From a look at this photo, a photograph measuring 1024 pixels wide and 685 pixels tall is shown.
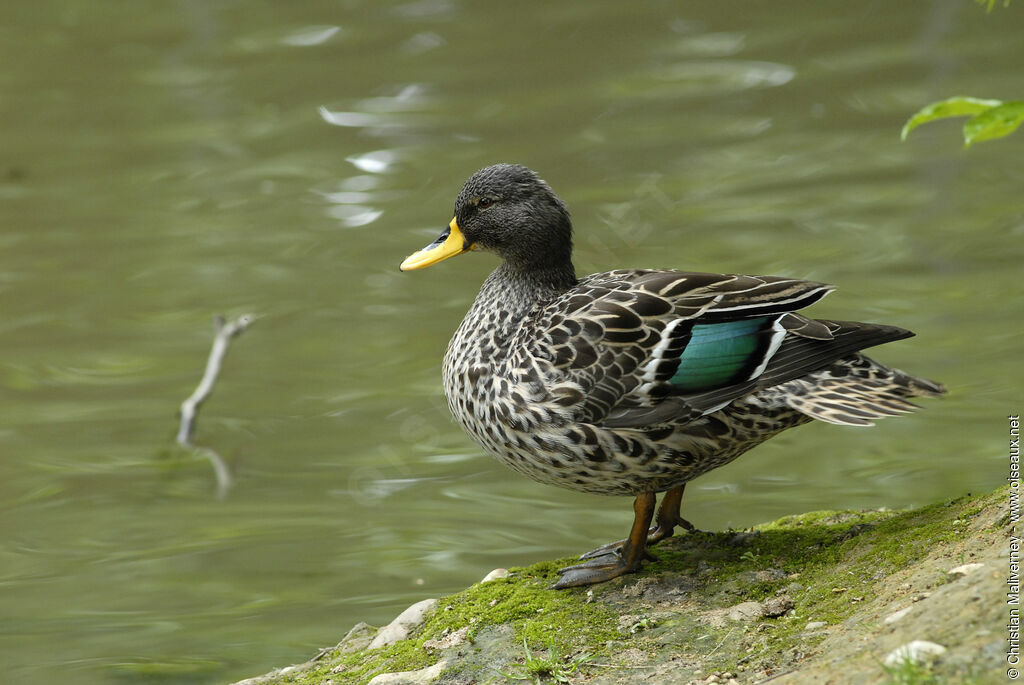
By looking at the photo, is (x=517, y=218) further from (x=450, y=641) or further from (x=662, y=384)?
(x=450, y=641)

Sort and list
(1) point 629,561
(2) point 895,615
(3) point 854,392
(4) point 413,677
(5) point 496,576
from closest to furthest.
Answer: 1. (2) point 895,615
2. (4) point 413,677
3. (3) point 854,392
4. (1) point 629,561
5. (5) point 496,576

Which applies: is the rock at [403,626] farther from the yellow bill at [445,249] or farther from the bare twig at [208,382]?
the bare twig at [208,382]

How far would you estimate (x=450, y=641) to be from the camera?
4250mm

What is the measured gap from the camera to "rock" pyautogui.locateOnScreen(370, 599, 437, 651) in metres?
4.50

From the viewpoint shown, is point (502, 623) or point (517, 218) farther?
point (517, 218)

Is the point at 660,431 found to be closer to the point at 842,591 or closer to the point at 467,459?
the point at 842,591

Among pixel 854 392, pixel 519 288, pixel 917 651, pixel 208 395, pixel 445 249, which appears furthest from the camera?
pixel 208 395

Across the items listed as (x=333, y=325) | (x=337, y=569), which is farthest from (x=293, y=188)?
(x=337, y=569)

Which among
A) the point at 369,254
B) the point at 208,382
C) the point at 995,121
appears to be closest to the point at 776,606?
the point at 995,121

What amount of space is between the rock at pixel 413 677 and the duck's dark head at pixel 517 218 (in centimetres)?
162

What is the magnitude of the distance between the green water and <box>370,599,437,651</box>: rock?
112 cm

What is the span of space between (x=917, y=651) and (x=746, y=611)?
991mm

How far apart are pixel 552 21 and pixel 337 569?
28.5 ft

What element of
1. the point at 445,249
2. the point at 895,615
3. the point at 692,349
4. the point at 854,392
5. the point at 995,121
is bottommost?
the point at 895,615
